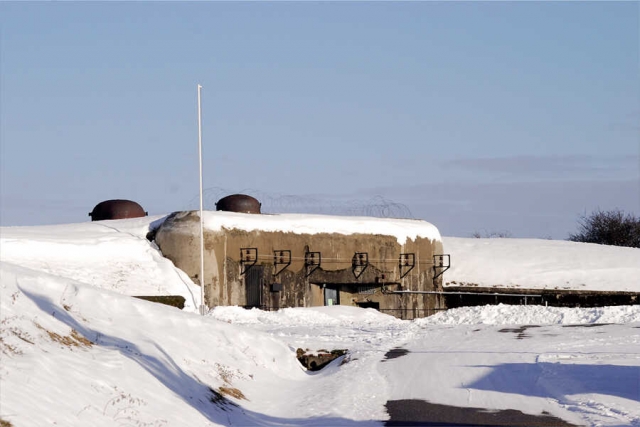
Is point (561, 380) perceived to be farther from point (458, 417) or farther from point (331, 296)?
point (331, 296)

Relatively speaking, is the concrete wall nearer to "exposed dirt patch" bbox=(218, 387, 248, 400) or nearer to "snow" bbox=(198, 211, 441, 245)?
"snow" bbox=(198, 211, 441, 245)

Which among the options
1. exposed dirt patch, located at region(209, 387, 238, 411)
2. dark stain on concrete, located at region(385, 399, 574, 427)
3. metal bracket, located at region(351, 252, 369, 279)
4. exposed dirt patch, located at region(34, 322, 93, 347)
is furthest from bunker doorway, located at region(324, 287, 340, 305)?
exposed dirt patch, located at region(34, 322, 93, 347)

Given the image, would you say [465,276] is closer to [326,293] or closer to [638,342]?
[326,293]

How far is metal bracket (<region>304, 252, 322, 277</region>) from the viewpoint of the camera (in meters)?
42.0

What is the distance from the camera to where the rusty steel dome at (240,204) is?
153 ft

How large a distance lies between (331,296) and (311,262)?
2.40 m

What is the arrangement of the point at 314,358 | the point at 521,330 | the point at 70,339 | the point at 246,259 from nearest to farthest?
the point at 70,339, the point at 314,358, the point at 521,330, the point at 246,259

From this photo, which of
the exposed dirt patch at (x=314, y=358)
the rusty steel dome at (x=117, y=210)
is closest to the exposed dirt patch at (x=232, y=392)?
the exposed dirt patch at (x=314, y=358)

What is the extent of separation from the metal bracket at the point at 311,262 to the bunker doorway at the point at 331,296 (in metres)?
1.52

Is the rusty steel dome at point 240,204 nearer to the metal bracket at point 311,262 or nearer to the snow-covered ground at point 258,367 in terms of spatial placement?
the metal bracket at point 311,262

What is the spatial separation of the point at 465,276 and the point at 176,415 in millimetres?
41337

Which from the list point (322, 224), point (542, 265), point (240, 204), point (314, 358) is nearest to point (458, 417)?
point (314, 358)

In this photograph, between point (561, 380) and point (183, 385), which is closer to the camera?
point (183, 385)

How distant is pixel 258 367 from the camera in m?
18.0
